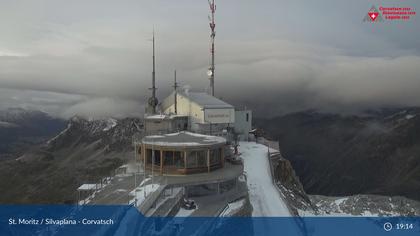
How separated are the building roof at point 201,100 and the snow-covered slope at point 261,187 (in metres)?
6.24

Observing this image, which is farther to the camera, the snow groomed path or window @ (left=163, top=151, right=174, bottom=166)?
window @ (left=163, top=151, right=174, bottom=166)

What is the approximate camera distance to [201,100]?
4853cm

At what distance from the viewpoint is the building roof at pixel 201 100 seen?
46.6m

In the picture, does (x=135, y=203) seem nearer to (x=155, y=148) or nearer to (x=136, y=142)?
(x=155, y=148)

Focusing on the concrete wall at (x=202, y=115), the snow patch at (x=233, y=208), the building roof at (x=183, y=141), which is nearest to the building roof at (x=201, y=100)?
the concrete wall at (x=202, y=115)

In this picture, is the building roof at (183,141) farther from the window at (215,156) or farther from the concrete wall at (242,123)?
the concrete wall at (242,123)

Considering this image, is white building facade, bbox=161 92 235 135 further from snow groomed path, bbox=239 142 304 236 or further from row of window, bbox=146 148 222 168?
row of window, bbox=146 148 222 168

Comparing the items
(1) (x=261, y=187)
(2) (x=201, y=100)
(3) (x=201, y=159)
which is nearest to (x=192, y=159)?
(3) (x=201, y=159)

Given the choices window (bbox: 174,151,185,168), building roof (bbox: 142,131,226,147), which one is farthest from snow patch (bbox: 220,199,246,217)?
building roof (bbox: 142,131,226,147)

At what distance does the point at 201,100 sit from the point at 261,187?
1855cm

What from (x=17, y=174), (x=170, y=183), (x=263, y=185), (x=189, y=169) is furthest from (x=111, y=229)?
(x=17, y=174)

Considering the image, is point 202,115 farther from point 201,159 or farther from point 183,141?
point 201,159

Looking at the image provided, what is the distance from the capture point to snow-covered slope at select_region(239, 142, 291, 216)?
2800 cm

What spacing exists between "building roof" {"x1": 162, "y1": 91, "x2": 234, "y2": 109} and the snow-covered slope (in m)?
6.24
